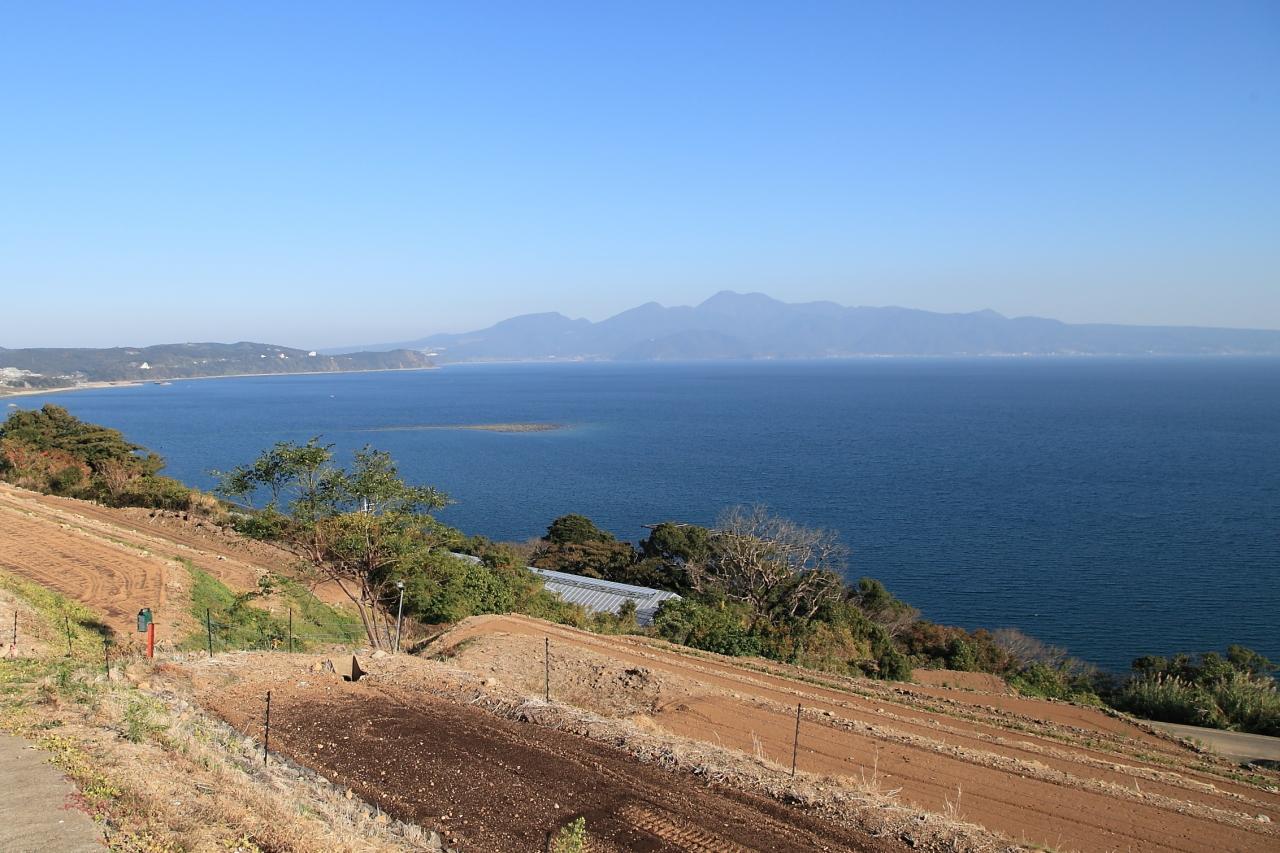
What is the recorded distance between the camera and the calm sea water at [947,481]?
113 feet

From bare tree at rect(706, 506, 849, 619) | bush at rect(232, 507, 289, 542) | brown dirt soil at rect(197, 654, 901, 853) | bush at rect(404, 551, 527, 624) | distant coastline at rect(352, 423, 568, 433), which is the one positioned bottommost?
distant coastline at rect(352, 423, 568, 433)

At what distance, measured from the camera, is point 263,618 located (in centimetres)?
1919

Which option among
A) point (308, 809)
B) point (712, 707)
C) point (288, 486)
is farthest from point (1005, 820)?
point (288, 486)

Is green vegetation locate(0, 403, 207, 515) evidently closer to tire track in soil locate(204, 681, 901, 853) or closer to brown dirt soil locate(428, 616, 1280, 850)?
brown dirt soil locate(428, 616, 1280, 850)

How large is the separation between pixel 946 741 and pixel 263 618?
14896 mm

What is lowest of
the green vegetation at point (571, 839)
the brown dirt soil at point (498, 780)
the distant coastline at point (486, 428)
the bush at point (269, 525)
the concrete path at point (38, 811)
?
the distant coastline at point (486, 428)

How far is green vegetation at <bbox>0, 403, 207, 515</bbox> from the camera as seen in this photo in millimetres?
35250

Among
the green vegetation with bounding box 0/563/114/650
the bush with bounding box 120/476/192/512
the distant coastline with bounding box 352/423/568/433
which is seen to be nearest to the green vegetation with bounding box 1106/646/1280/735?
the green vegetation with bounding box 0/563/114/650

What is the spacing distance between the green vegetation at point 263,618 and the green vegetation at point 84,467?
14.6 metres

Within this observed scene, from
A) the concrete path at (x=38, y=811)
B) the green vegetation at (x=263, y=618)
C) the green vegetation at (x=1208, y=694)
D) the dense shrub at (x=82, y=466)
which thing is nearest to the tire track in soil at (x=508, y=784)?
the concrete path at (x=38, y=811)

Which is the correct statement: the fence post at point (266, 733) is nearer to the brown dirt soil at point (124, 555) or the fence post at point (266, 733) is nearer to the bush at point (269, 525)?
the bush at point (269, 525)

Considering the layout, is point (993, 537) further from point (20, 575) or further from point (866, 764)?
point (20, 575)

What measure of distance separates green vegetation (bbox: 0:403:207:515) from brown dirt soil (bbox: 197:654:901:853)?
26097 millimetres

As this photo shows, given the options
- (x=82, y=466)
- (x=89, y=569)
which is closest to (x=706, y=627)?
(x=89, y=569)
